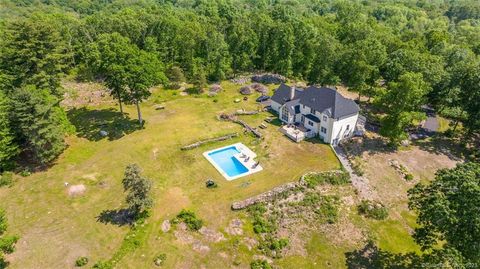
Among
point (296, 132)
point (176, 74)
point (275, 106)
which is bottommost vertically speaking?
point (296, 132)

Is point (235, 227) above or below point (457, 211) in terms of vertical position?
below

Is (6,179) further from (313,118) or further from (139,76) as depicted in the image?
(313,118)

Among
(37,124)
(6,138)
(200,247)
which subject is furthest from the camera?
(37,124)

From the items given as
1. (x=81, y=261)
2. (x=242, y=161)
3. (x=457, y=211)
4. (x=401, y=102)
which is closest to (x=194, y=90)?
(x=242, y=161)

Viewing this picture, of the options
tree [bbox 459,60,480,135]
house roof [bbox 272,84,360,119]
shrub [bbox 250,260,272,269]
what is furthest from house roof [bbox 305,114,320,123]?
tree [bbox 459,60,480,135]

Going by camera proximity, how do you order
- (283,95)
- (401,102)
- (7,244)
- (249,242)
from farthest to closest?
(283,95)
(401,102)
(249,242)
(7,244)

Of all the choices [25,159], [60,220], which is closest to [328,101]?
[60,220]

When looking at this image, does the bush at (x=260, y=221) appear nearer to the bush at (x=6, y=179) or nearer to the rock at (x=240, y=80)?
the bush at (x=6, y=179)
